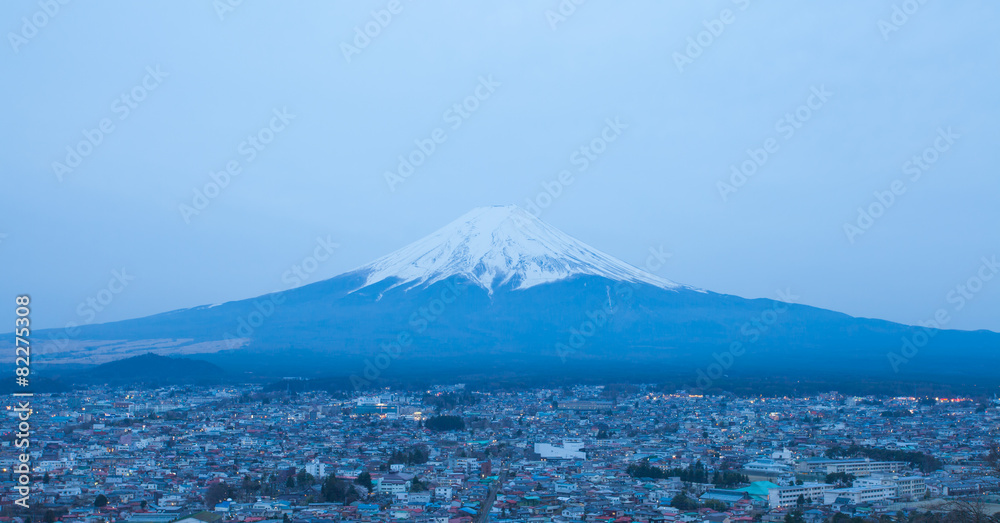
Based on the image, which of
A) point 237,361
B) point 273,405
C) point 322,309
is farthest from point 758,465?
point 322,309

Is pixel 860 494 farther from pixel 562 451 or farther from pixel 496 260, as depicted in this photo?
pixel 496 260

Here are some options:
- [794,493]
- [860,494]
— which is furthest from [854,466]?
[794,493]

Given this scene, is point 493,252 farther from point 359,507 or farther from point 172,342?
point 359,507

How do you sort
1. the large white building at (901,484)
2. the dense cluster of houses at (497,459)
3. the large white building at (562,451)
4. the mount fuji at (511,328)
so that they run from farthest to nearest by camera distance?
the mount fuji at (511,328), the large white building at (562,451), the large white building at (901,484), the dense cluster of houses at (497,459)

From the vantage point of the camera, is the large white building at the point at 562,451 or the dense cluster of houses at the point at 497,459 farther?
the large white building at the point at 562,451

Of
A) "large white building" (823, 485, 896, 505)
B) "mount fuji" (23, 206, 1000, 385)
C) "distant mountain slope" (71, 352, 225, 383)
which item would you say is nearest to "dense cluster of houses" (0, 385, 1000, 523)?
"large white building" (823, 485, 896, 505)

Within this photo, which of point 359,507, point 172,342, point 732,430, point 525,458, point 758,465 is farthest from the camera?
point 172,342

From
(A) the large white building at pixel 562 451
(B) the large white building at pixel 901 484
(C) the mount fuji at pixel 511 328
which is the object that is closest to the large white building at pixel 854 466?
(B) the large white building at pixel 901 484

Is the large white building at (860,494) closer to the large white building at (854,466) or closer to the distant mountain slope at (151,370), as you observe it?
the large white building at (854,466)
